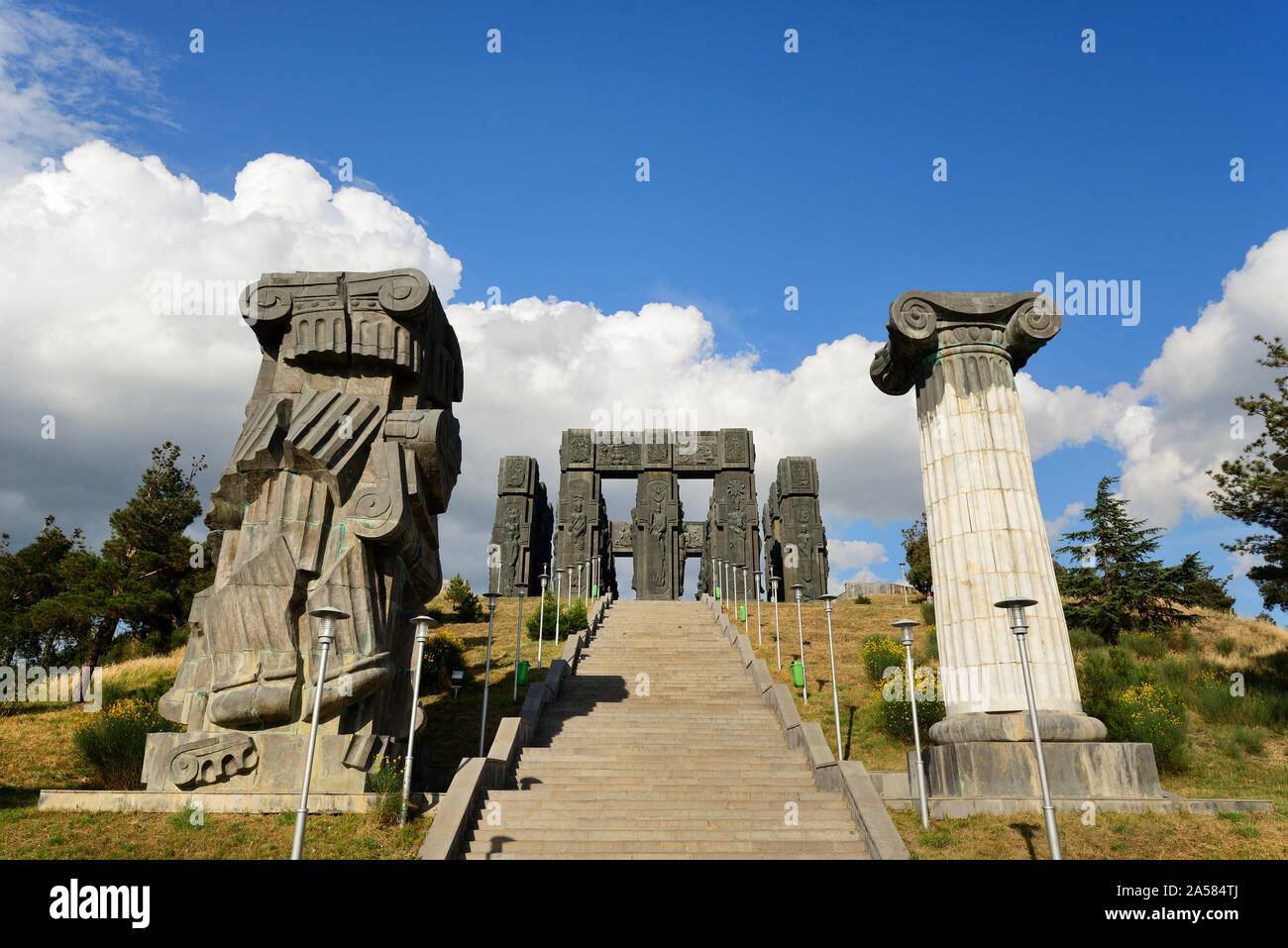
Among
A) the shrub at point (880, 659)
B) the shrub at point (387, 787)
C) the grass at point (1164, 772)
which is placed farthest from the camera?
the shrub at point (880, 659)

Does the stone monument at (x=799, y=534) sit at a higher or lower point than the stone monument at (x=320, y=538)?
higher

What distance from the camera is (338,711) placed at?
10414mm

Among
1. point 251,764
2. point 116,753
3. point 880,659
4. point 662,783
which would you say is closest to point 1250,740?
point 880,659

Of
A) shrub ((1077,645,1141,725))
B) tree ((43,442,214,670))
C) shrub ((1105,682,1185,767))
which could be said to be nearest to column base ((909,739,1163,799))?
shrub ((1105,682,1185,767))

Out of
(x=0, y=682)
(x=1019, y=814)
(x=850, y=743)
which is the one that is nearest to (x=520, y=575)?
(x=0, y=682)

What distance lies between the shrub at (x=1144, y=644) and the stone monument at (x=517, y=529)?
22.8 metres

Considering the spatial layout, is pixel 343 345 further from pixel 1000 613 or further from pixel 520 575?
pixel 520 575

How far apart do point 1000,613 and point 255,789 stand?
9633 millimetres

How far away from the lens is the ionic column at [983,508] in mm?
10836

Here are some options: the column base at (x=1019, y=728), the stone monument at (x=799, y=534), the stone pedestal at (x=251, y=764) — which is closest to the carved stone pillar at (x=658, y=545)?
the stone monument at (x=799, y=534)

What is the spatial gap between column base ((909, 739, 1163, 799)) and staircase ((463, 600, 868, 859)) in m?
1.53

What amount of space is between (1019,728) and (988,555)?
233cm

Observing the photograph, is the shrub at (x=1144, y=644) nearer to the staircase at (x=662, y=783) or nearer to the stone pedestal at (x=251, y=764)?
the staircase at (x=662, y=783)

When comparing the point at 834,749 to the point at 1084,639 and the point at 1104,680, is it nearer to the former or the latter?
the point at 1104,680
